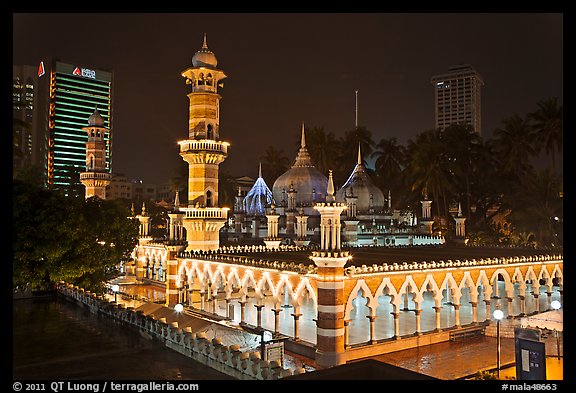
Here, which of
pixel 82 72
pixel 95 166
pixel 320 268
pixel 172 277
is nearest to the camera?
pixel 320 268

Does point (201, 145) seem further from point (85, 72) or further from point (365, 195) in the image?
point (85, 72)

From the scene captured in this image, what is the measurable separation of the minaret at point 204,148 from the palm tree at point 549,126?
2754 centimetres

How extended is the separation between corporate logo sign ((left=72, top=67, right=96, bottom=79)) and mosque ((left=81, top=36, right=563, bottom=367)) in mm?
65479

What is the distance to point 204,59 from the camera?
109 ft

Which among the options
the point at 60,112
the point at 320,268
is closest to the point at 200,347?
the point at 320,268

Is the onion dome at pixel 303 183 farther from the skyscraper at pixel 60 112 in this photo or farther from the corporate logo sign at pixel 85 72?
the corporate logo sign at pixel 85 72

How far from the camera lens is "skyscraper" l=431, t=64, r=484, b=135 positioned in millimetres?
128750

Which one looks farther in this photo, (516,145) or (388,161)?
(388,161)

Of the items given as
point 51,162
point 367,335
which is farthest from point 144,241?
point 51,162

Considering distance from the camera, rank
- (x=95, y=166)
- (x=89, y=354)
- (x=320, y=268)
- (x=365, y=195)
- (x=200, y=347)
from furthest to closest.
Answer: (x=365, y=195) < (x=95, y=166) < (x=320, y=268) < (x=89, y=354) < (x=200, y=347)

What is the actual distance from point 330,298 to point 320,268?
1133 mm

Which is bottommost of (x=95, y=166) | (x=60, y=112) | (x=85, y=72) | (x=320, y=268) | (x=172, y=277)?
(x=172, y=277)

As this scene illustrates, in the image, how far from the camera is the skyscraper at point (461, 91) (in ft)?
Result: 422

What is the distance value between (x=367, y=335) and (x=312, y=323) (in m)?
3.55
